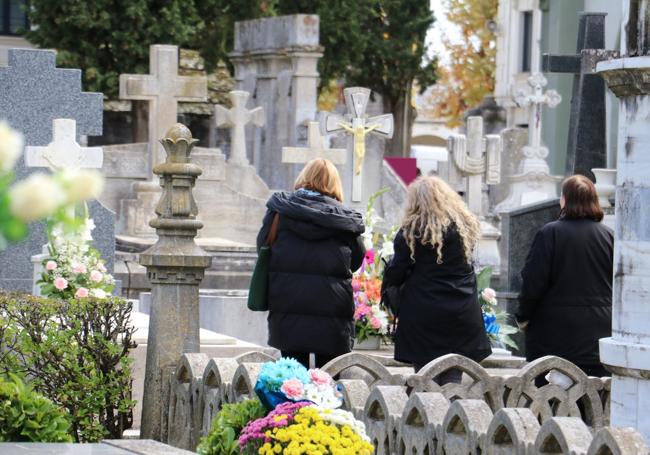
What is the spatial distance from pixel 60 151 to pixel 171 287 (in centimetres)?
549

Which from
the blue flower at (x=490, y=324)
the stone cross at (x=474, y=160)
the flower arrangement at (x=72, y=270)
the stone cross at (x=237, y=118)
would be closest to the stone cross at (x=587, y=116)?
the stone cross at (x=474, y=160)

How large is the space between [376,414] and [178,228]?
1.99 metres

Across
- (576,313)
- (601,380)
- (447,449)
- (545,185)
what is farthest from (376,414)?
(545,185)

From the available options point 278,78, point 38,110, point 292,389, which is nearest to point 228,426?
point 292,389

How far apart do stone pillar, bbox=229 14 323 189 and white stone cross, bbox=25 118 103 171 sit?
10477 millimetres

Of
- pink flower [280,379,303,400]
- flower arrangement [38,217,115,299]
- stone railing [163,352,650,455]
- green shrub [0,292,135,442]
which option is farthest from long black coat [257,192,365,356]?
flower arrangement [38,217,115,299]

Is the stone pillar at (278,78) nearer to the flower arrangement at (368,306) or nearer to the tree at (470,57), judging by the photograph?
the flower arrangement at (368,306)

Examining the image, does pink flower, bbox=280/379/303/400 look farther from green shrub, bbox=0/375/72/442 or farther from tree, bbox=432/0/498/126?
tree, bbox=432/0/498/126

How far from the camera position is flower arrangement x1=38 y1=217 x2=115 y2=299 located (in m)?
11.4

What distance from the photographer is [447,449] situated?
629 centimetres

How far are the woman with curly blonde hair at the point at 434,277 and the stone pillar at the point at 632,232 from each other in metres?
2.27

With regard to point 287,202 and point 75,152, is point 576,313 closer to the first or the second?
point 287,202

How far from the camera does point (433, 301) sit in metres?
8.34

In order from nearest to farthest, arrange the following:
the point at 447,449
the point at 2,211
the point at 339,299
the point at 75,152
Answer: the point at 2,211 → the point at 447,449 → the point at 339,299 → the point at 75,152
